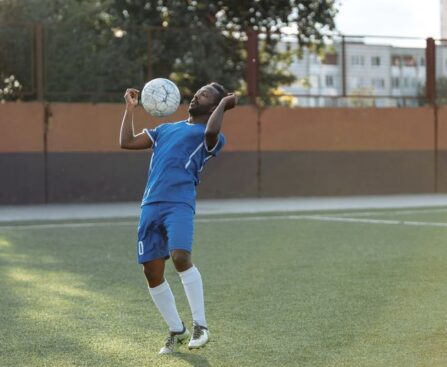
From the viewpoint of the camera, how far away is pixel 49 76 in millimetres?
20938

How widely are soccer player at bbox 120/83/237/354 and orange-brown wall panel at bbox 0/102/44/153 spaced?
14.6 meters

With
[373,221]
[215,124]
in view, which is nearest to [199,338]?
[215,124]

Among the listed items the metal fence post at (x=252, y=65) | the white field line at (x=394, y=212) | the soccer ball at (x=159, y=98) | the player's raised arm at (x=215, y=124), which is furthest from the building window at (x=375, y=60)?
the player's raised arm at (x=215, y=124)

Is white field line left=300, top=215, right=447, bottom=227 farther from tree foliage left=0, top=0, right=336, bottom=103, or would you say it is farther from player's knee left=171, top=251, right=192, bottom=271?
player's knee left=171, top=251, right=192, bottom=271

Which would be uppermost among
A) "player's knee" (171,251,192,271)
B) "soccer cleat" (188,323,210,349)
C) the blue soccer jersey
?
the blue soccer jersey

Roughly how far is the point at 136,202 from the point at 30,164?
239 cm

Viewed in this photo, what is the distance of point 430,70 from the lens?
23766 mm

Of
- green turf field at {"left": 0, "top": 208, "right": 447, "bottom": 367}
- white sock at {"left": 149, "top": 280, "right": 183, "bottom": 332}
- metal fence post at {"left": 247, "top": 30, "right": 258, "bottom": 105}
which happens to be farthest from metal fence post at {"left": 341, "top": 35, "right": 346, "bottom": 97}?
white sock at {"left": 149, "top": 280, "right": 183, "bottom": 332}

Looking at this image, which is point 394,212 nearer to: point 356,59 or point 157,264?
point 356,59

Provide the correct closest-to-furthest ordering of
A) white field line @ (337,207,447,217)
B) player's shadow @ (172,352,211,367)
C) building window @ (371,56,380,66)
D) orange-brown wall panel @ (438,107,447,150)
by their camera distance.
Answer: player's shadow @ (172,352,211,367) → white field line @ (337,207,447,217) → building window @ (371,56,380,66) → orange-brown wall panel @ (438,107,447,150)

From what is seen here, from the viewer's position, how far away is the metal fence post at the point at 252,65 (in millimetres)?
22422

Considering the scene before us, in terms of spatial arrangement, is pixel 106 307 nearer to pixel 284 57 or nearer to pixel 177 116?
pixel 177 116

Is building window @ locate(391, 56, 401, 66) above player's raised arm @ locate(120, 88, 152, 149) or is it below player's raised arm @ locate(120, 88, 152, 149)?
above

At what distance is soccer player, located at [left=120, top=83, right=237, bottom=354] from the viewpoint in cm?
600
